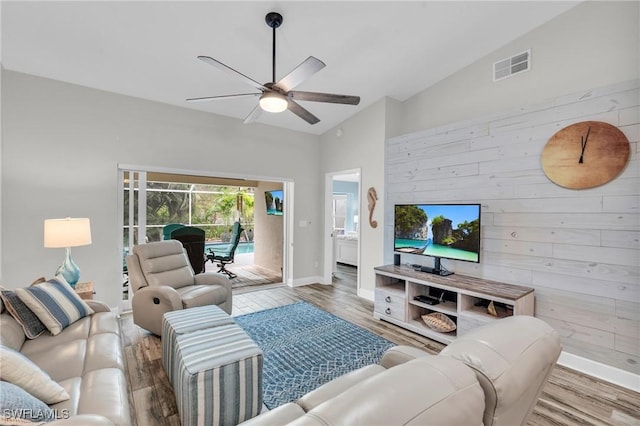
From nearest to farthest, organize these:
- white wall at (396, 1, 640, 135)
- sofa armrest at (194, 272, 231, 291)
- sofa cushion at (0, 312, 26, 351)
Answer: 1. sofa cushion at (0, 312, 26, 351)
2. white wall at (396, 1, 640, 135)
3. sofa armrest at (194, 272, 231, 291)

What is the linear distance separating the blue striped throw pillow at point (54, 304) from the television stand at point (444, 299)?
3156mm

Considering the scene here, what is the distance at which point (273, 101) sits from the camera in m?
2.49

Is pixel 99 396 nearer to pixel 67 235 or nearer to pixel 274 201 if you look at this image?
pixel 67 235

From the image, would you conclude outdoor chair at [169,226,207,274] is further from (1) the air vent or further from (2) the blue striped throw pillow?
(1) the air vent

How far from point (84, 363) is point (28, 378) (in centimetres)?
58

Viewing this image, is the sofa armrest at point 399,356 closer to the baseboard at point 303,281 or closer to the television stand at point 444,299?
the television stand at point 444,299

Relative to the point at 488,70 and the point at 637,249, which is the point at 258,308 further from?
the point at 488,70

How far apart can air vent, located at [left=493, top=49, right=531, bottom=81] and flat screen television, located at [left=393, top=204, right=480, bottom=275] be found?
1.63 meters

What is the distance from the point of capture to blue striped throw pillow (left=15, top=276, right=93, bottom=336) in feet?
7.01

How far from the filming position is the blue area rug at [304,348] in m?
2.38

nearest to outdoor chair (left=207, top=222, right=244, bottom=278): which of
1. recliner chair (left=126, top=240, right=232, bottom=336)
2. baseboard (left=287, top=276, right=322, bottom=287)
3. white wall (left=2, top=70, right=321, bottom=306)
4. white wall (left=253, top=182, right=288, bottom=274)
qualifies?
white wall (left=253, top=182, right=288, bottom=274)

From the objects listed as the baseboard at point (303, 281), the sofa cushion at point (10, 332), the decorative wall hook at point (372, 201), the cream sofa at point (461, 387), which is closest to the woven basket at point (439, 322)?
the decorative wall hook at point (372, 201)

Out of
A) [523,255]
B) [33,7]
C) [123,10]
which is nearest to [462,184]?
[523,255]

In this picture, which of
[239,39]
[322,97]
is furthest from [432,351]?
[239,39]
